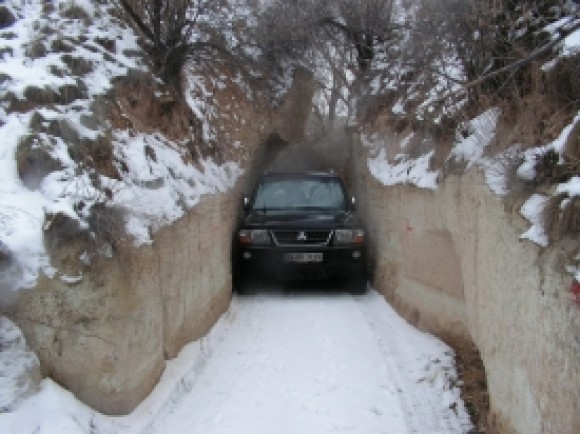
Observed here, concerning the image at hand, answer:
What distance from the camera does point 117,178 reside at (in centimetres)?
527

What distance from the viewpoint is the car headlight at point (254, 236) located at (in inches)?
332

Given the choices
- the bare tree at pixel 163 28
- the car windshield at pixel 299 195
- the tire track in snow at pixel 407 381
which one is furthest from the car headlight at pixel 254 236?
the bare tree at pixel 163 28

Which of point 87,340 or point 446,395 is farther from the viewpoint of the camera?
point 446,395

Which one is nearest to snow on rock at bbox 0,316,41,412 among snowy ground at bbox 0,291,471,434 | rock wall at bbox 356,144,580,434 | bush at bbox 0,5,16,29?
snowy ground at bbox 0,291,471,434

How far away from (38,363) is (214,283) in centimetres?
354

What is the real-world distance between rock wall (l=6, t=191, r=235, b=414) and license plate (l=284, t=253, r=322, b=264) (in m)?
2.45

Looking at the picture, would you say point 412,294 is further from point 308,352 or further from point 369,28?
point 369,28

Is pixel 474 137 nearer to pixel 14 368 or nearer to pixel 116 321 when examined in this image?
pixel 116 321

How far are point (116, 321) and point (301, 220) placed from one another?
182 inches

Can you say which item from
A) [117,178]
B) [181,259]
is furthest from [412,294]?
[117,178]

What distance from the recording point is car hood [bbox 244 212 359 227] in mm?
8486

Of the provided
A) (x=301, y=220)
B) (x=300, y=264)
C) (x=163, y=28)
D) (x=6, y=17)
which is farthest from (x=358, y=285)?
(x=6, y=17)

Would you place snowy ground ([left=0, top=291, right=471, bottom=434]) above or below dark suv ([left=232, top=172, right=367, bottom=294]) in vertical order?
below

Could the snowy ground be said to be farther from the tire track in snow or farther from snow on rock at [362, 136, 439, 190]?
snow on rock at [362, 136, 439, 190]
